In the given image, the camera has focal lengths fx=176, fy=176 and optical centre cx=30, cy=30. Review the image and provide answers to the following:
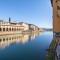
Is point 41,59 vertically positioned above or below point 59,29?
below

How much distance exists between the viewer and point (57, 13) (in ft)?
6.03

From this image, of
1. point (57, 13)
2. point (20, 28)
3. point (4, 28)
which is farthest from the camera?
point (20, 28)

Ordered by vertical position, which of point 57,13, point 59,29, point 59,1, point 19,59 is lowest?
point 19,59

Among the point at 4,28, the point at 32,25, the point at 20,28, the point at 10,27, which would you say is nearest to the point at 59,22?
the point at 4,28

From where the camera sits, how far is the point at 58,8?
6.08ft

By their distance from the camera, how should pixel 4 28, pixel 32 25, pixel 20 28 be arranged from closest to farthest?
pixel 4 28 → pixel 20 28 → pixel 32 25

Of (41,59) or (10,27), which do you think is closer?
(41,59)

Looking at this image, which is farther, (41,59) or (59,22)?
(41,59)

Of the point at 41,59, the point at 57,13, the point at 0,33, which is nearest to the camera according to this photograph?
the point at 57,13

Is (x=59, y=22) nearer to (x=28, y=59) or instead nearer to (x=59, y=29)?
(x=59, y=29)

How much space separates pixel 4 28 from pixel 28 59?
55186 mm

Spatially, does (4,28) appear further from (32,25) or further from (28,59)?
(28,59)

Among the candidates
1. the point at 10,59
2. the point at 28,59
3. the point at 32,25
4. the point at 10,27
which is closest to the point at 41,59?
the point at 28,59

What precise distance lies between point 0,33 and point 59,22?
61288mm
